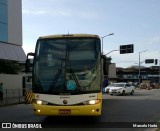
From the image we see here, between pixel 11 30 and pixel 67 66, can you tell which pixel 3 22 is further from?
pixel 67 66

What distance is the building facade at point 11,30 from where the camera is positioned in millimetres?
33500

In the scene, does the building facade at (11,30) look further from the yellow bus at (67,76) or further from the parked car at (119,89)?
the yellow bus at (67,76)

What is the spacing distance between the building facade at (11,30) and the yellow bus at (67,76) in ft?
60.6

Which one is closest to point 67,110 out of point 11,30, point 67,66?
point 67,66

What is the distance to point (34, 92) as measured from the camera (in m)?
13.4

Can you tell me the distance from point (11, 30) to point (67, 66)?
76.0 ft

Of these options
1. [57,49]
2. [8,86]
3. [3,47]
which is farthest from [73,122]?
[8,86]

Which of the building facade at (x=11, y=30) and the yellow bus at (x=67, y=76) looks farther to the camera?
the building facade at (x=11, y=30)

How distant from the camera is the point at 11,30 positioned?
116 ft

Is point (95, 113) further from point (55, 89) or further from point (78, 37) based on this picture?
point (78, 37)

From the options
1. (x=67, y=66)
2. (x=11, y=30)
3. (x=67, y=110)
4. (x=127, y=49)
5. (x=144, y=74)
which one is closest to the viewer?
(x=67, y=110)

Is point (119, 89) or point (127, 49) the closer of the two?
point (119, 89)

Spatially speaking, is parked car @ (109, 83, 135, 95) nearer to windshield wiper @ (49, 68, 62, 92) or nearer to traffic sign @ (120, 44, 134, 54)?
traffic sign @ (120, 44, 134, 54)

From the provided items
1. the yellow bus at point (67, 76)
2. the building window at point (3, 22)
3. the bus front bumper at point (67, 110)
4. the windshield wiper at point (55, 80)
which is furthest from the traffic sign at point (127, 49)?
the bus front bumper at point (67, 110)
